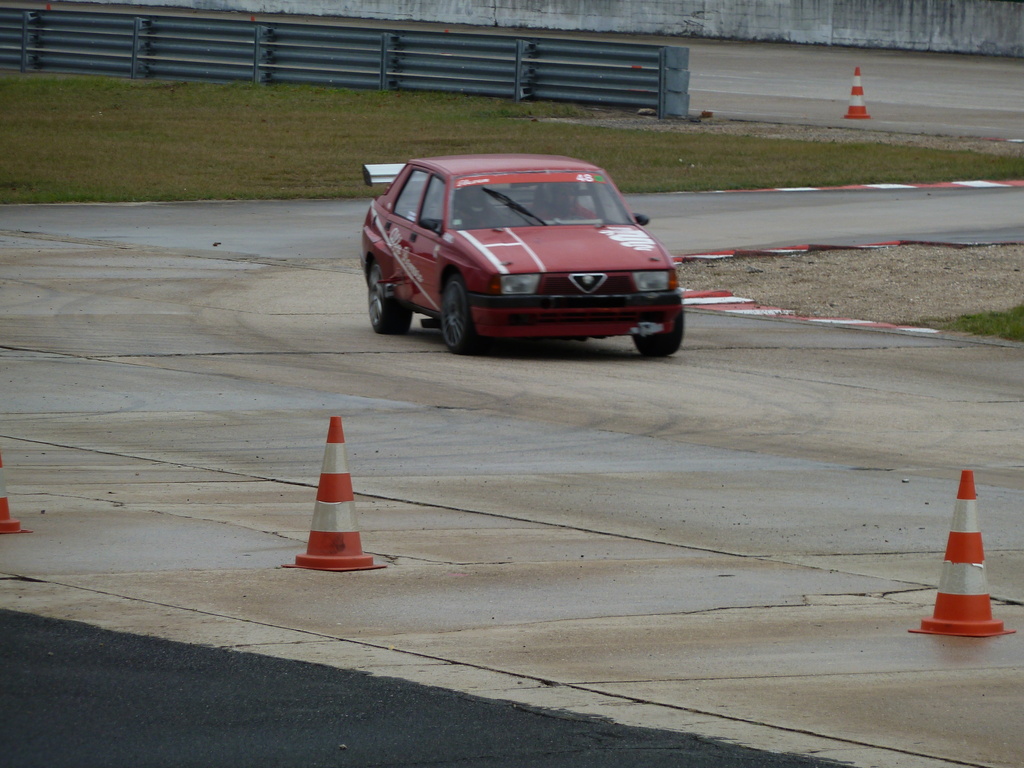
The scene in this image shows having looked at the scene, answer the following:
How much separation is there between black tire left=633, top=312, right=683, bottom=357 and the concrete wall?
123 feet

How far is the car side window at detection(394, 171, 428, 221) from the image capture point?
15055mm

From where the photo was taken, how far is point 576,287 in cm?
1354

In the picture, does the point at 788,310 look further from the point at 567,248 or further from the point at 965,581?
the point at 965,581

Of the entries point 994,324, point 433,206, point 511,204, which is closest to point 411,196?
point 433,206

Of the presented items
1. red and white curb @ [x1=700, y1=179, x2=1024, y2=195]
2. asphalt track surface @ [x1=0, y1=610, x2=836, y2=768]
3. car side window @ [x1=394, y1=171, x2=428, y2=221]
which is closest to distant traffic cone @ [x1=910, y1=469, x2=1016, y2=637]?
asphalt track surface @ [x1=0, y1=610, x2=836, y2=768]

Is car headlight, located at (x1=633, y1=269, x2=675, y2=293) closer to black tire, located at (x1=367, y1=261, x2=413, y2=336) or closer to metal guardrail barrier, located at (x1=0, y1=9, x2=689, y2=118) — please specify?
black tire, located at (x1=367, y1=261, x2=413, y2=336)

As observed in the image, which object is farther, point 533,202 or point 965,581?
point 533,202

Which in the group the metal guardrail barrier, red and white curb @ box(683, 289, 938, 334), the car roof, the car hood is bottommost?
red and white curb @ box(683, 289, 938, 334)

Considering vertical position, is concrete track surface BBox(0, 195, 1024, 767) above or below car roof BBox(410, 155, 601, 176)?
below

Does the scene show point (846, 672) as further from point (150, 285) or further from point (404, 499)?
point (150, 285)

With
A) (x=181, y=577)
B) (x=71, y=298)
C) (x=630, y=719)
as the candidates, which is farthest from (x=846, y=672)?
(x=71, y=298)

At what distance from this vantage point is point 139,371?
504 inches

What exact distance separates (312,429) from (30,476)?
202 centimetres

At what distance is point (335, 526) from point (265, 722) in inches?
82.0
